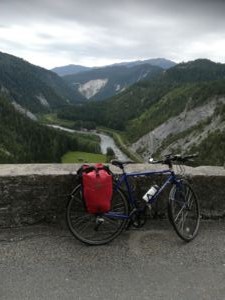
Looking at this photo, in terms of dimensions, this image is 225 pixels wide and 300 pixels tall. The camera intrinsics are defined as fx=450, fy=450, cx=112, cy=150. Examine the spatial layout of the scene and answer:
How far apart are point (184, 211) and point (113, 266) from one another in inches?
61.6

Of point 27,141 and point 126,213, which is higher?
point 126,213

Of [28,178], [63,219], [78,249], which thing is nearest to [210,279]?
[78,249]

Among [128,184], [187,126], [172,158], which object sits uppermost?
[172,158]

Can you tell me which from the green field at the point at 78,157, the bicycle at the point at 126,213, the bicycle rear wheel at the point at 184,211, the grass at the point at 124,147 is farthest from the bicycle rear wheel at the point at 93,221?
the grass at the point at 124,147

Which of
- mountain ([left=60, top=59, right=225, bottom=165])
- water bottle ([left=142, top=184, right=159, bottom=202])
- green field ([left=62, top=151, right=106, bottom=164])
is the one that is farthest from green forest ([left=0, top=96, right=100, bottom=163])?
water bottle ([left=142, top=184, right=159, bottom=202])

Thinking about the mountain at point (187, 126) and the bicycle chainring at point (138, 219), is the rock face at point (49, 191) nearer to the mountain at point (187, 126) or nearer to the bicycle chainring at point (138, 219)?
the bicycle chainring at point (138, 219)

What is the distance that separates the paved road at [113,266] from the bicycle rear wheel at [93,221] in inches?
5.3

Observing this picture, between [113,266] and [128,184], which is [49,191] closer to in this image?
[128,184]

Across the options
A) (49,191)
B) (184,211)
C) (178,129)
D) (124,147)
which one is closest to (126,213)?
(184,211)

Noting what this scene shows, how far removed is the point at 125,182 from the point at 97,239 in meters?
0.86

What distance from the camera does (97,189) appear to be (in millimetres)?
5645

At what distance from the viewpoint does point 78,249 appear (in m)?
5.75

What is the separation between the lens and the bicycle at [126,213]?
5930mm

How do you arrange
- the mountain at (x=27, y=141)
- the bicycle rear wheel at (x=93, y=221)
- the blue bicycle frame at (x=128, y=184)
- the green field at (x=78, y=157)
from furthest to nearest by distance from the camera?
1. the green field at (x=78, y=157)
2. the mountain at (x=27, y=141)
3. the blue bicycle frame at (x=128, y=184)
4. the bicycle rear wheel at (x=93, y=221)
